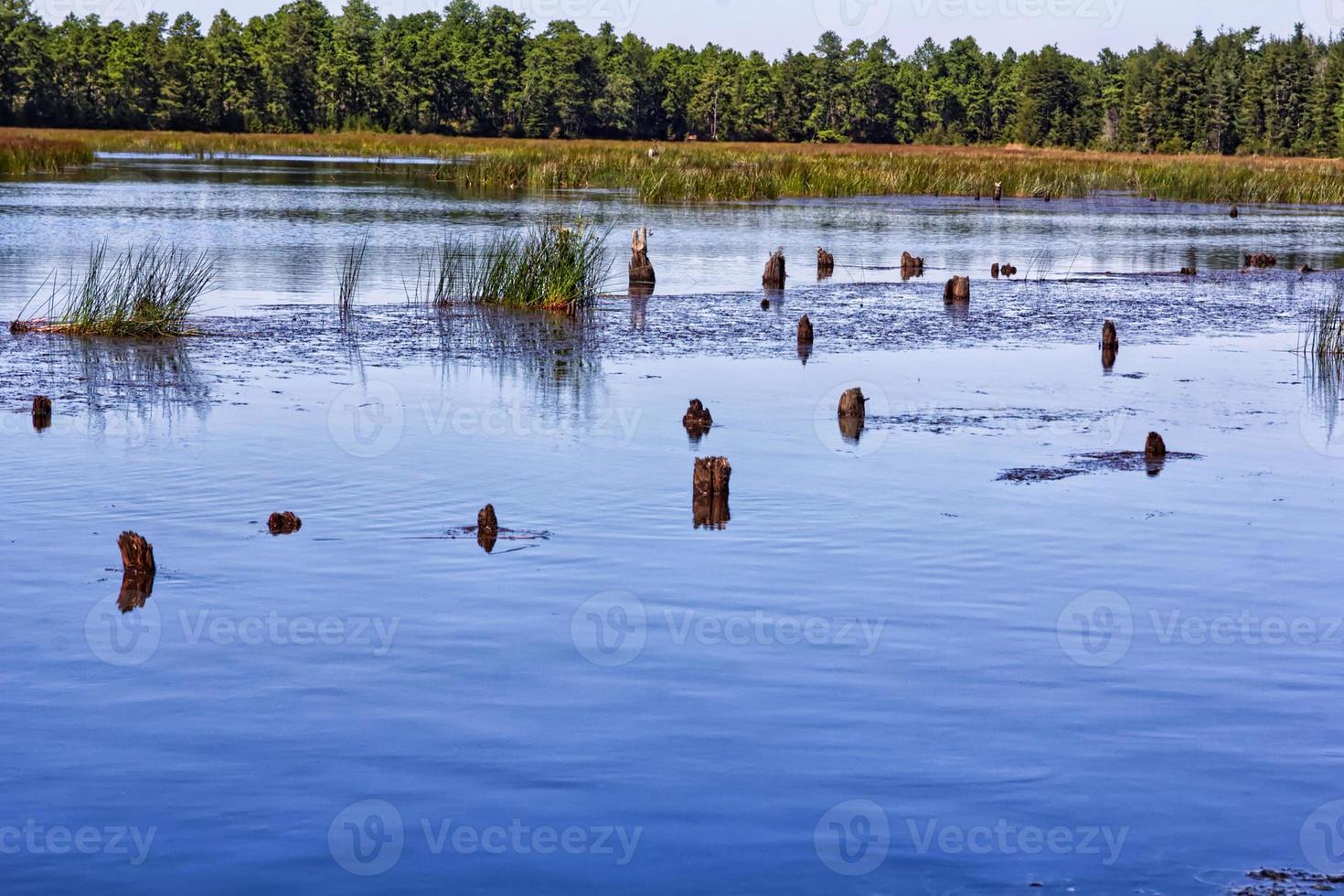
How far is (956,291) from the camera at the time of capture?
961 inches

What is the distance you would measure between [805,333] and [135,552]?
1177 centimetres

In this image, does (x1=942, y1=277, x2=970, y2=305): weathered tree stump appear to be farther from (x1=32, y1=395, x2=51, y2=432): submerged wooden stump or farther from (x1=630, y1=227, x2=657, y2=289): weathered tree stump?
(x1=32, y1=395, x2=51, y2=432): submerged wooden stump

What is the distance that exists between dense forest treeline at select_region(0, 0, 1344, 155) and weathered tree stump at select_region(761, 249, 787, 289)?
3117 inches

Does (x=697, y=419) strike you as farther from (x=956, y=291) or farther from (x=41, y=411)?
(x=956, y=291)

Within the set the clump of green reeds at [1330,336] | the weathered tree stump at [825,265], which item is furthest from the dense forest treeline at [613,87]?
the clump of green reeds at [1330,336]

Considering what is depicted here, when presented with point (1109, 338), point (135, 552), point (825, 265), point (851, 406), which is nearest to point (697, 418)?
point (851, 406)

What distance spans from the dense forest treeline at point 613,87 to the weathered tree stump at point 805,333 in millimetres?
85075

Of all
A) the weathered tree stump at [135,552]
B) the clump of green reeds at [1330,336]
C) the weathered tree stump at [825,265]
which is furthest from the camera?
the weathered tree stump at [825,265]

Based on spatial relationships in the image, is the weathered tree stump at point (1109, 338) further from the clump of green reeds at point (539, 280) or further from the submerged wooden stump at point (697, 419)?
the submerged wooden stump at point (697, 419)

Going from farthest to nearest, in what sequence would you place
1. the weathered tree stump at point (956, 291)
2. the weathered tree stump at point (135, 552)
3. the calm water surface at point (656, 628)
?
the weathered tree stump at point (956, 291), the weathered tree stump at point (135, 552), the calm water surface at point (656, 628)

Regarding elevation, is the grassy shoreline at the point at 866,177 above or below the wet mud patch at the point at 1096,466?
above

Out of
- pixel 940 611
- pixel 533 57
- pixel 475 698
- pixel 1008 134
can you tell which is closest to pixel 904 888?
pixel 475 698

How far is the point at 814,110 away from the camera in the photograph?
135 m

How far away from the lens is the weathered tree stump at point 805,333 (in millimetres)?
19266
